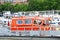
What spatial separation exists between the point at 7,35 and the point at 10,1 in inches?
1895

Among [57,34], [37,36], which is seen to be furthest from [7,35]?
[57,34]

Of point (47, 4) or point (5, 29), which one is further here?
point (47, 4)

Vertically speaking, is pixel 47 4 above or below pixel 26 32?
below

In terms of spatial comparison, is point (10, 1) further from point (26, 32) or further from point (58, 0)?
point (26, 32)

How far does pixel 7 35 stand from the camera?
1653cm

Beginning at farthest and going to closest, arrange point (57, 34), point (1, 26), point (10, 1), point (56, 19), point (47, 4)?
point (10, 1) < point (47, 4) < point (56, 19) < point (1, 26) < point (57, 34)

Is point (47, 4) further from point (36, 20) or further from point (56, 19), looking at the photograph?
point (36, 20)

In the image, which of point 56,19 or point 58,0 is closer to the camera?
point 56,19

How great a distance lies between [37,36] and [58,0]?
3649 centimetres

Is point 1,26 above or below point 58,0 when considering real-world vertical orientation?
above

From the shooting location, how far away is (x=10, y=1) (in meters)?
64.3

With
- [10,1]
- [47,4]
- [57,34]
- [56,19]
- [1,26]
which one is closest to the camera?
[57,34]

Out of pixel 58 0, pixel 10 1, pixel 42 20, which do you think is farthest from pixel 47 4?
pixel 42 20

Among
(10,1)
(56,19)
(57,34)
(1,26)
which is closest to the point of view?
(57,34)
